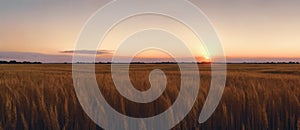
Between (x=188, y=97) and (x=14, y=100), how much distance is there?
1829 millimetres

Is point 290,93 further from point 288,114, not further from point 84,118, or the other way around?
point 84,118

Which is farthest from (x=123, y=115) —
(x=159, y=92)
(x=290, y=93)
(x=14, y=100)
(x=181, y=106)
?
(x=290, y=93)

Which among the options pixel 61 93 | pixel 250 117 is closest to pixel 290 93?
pixel 250 117

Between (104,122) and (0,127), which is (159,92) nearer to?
(104,122)

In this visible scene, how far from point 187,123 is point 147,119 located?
1.23ft

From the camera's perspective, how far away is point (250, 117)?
11.4 ft

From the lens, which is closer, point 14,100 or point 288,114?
point 288,114

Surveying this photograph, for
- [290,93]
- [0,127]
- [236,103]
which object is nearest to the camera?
[0,127]

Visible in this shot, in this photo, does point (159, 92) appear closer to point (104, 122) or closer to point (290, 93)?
point (104, 122)

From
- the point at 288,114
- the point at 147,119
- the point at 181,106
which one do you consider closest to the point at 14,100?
the point at 147,119

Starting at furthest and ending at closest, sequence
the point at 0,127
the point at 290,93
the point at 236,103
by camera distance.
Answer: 1. the point at 290,93
2. the point at 236,103
3. the point at 0,127

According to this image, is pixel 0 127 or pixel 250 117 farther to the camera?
pixel 250 117

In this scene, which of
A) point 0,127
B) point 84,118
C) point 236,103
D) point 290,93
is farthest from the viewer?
point 290,93

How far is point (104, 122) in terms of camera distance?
10.6 feet
